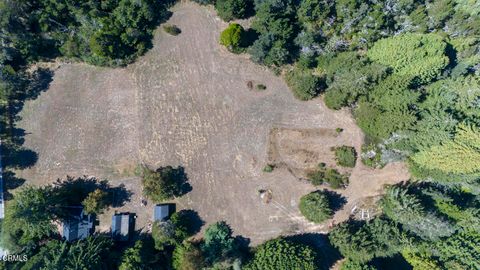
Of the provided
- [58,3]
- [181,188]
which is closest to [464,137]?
[181,188]

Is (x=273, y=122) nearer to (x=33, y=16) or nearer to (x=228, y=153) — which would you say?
(x=228, y=153)

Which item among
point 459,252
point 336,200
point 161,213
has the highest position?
point 161,213

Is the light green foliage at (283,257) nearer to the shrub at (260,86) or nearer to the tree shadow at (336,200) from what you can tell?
the tree shadow at (336,200)

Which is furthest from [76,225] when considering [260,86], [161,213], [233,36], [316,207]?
[233,36]

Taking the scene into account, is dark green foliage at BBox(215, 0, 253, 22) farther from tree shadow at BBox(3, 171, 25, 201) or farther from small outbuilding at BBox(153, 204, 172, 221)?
tree shadow at BBox(3, 171, 25, 201)

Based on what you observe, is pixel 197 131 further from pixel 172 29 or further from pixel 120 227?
pixel 120 227

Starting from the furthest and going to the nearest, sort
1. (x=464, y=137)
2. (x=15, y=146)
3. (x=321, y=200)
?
(x=15, y=146)
(x=321, y=200)
(x=464, y=137)

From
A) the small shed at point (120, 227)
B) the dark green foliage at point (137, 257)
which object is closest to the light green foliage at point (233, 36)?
the small shed at point (120, 227)
